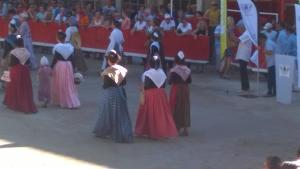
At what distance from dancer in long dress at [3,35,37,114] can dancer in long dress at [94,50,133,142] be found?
285cm

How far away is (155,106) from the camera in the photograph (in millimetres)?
12461

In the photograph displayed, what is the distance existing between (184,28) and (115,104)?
9860 millimetres

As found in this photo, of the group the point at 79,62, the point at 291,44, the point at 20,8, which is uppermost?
the point at 20,8

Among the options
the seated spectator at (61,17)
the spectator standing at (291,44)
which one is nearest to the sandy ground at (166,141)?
the spectator standing at (291,44)

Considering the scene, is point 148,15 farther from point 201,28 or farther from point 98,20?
point 201,28

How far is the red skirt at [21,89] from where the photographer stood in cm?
1470

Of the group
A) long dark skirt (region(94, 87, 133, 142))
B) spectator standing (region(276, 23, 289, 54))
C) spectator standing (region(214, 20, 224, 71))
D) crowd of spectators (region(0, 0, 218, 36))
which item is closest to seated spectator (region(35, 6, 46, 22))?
crowd of spectators (region(0, 0, 218, 36))

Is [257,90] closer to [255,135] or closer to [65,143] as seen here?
[255,135]

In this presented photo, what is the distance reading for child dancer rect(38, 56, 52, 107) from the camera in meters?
15.4

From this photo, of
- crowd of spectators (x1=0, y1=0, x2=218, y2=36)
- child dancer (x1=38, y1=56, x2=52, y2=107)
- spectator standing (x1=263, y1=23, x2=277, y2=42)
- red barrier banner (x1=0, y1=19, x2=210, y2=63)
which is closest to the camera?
child dancer (x1=38, y1=56, x2=52, y2=107)

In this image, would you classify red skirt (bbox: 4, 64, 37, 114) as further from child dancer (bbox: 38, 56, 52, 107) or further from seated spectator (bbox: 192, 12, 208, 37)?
seated spectator (bbox: 192, 12, 208, 37)

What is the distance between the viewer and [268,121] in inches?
575

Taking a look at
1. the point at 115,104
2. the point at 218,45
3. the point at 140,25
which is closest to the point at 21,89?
the point at 115,104

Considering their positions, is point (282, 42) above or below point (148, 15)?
below
